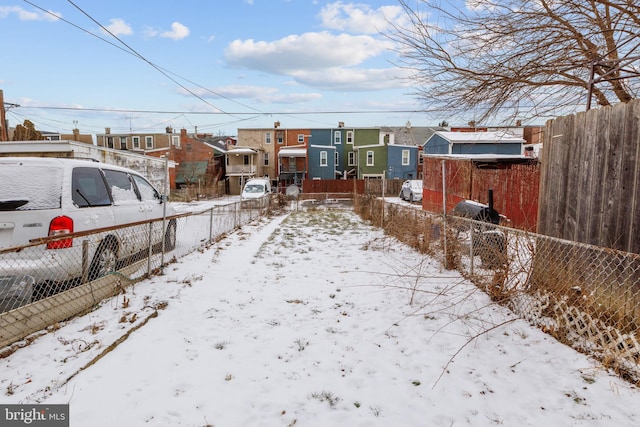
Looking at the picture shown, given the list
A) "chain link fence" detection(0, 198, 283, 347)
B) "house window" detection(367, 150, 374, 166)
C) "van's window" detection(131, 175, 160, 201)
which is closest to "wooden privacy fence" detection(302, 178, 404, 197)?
"house window" detection(367, 150, 374, 166)

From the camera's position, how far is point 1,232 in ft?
12.1

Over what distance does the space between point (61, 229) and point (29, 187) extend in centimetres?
59

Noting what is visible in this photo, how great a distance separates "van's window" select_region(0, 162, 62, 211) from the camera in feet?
12.4

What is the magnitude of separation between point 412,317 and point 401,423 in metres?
1.90

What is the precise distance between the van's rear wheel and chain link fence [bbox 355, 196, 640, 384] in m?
5.00

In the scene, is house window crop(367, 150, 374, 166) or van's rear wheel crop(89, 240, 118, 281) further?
house window crop(367, 150, 374, 166)

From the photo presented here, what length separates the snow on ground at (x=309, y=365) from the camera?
2.46 m

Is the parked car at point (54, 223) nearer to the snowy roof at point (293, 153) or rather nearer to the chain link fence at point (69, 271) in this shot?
the chain link fence at point (69, 271)

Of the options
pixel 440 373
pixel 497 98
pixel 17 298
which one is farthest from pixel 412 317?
pixel 497 98

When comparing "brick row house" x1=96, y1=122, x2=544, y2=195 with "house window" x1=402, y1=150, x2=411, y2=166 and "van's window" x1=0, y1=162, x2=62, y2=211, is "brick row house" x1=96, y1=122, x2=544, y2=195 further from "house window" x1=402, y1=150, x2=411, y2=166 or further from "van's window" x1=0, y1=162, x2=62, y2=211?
"van's window" x1=0, y1=162, x2=62, y2=211

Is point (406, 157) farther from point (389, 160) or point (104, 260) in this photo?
point (104, 260)

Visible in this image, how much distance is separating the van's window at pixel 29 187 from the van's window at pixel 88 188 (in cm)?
21

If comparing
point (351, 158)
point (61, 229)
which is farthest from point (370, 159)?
point (61, 229)

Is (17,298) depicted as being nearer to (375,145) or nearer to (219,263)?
(219,263)
